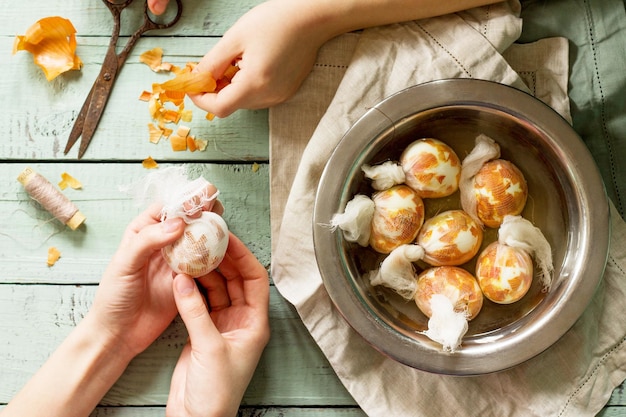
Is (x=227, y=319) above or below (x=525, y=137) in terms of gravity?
below

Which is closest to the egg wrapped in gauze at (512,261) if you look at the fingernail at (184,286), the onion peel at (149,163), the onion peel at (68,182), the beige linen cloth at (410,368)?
the beige linen cloth at (410,368)

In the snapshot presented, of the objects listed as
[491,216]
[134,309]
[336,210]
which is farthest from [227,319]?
[491,216]

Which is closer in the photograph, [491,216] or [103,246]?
[491,216]

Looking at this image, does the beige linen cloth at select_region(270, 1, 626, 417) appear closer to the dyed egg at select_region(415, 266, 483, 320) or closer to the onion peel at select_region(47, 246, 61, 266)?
the dyed egg at select_region(415, 266, 483, 320)

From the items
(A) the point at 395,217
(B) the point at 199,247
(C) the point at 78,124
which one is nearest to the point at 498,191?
(A) the point at 395,217

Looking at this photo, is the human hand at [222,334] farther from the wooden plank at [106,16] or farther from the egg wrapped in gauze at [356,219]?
the wooden plank at [106,16]

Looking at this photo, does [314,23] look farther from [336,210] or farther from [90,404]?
[90,404]
